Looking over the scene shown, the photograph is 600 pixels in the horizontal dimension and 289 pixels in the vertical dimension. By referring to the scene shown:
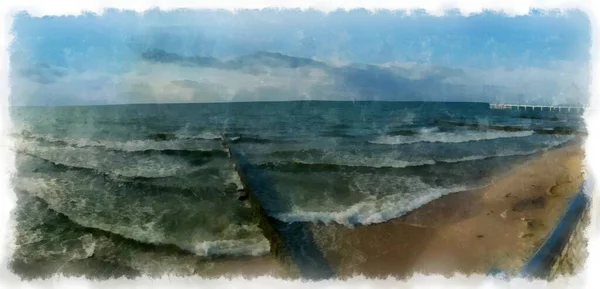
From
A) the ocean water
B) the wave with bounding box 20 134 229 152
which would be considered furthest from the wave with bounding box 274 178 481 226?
the wave with bounding box 20 134 229 152

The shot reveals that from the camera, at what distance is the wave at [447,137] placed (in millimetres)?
1691

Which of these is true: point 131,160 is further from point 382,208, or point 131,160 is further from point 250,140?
point 382,208

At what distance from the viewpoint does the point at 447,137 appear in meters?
1.73

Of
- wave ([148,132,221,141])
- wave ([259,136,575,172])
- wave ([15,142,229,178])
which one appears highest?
wave ([148,132,221,141])

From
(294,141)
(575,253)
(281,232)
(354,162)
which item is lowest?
(575,253)

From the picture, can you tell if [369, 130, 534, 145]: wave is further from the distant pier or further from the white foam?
the white foam

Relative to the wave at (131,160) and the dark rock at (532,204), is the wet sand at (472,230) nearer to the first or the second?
the dark rock at (532,204)

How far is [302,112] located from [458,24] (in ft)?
2.58

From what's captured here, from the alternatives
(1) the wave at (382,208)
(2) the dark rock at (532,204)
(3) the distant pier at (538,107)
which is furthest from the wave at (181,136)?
(2) the dark rock at (532,204)

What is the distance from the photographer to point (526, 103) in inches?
64.8

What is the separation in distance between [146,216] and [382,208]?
3.54 feet

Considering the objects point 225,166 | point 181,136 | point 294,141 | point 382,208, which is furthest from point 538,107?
point 181,136

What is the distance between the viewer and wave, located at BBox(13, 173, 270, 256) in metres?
1.59

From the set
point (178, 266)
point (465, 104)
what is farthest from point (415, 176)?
point (178, 266)
